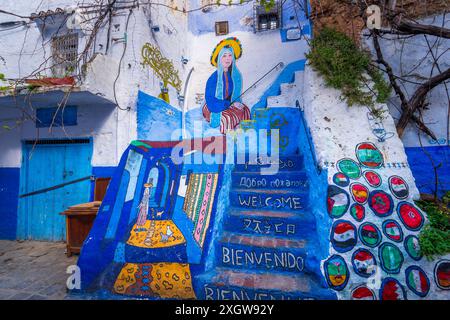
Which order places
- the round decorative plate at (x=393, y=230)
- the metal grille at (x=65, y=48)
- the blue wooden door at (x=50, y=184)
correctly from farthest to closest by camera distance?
the metal grille at (x=65, y=48), the blue wooden door at (x=50, y=184), the round decorative plate at (x=393, y=230)

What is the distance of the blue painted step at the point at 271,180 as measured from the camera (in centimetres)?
379

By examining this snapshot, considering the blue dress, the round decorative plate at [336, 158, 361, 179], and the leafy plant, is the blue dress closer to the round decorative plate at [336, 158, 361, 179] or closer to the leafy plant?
the leafy plant

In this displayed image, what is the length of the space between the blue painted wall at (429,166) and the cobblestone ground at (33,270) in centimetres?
608

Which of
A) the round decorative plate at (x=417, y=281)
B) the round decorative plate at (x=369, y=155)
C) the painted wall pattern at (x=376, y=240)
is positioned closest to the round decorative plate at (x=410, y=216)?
the painted wall pattern at (x=376, y=240)

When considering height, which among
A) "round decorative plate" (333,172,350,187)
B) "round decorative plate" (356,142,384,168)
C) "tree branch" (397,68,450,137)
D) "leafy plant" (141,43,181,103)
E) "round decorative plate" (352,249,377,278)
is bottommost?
"round decorative plate" (352,249,377,278)

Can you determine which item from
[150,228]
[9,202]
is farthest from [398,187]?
[9,202]

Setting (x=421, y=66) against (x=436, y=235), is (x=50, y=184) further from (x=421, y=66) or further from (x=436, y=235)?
(x=421, y=66)

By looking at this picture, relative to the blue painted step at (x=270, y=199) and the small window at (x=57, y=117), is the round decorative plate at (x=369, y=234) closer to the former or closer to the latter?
the blue painted step at (x=270, y=199)

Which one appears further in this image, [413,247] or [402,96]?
[402,96]

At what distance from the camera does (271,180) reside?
12.8 feet

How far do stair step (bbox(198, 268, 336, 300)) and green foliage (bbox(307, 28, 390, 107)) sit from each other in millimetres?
2674

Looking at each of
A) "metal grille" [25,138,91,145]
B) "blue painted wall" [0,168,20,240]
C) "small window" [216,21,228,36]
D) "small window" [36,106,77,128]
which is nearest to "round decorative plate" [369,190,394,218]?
"metal grille" [25,138,91,145]

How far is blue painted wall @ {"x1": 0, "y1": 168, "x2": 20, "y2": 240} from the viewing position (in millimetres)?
5285

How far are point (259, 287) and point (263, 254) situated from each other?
1.47 ft
